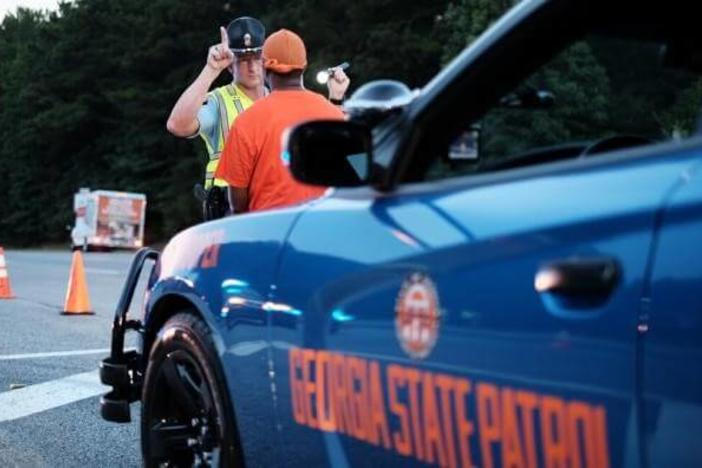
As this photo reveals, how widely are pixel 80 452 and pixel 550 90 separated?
11.4 ft

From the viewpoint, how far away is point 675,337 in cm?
161

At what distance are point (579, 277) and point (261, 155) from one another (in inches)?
87.2

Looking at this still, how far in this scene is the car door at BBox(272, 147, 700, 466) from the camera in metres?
1.75

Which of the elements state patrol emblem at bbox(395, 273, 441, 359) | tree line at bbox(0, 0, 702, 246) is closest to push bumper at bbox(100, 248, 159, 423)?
state patrol emblem at bbox(395, 273, 441, 359)

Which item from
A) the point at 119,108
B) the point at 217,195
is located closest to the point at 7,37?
the point at 119,108

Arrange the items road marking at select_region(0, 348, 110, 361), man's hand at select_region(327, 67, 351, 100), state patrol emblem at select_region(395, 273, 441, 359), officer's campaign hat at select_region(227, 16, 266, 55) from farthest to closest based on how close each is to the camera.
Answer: road marking at select_region(0, 348, 110, 361) → man's hand at select_region(327, 67, 351, 100) → officer's campaign hat at select_region(227, 16, 266, 55) → state patrol emblem at select_region(395, 273, 441, 359)

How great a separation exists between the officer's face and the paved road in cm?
184

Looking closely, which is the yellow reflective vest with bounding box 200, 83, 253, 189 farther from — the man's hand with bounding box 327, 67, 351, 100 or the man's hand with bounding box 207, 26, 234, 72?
the man's hand with bounding box 327, 67, 351, 100

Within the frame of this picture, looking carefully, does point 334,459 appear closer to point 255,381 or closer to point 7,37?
point 255,381

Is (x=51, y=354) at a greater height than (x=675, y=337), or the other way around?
(x=675, y=337)

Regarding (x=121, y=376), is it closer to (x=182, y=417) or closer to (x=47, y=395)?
(x=182, y=417)

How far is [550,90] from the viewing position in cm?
226

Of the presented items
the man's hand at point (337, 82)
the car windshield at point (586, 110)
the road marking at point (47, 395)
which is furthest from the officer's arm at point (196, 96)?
the car windshield at point (586, 110)

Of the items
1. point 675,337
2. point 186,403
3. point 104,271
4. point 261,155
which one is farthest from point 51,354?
point 104,271
